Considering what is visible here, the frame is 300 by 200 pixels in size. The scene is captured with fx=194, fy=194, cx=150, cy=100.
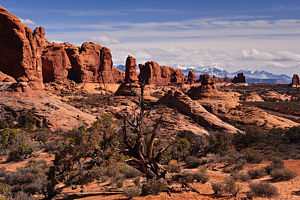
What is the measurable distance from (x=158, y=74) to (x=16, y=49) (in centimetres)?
7660

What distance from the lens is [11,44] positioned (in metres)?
49.6

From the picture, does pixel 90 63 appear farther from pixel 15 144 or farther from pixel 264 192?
pixel 264 192

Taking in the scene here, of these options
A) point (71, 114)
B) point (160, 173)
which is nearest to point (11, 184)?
point (160, 173)

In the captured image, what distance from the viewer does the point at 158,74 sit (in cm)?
11531

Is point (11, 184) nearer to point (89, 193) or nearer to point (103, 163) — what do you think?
point (89, 193)

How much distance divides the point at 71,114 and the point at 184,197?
75.2 ft

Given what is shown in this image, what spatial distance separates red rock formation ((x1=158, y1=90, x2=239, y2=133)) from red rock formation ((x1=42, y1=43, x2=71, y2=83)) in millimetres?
43139

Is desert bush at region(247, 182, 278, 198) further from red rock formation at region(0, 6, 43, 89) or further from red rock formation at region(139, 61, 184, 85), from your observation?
red rock formation at region(139, 61, 184, 85)

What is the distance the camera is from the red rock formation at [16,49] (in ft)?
157

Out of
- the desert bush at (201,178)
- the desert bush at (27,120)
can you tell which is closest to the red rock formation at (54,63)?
the desert bush at (27,120)

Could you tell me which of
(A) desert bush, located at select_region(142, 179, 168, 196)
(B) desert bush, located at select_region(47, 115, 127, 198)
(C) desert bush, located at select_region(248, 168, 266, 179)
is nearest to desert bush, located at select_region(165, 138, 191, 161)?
(C) desert bush, located at select_region(248, 168, 266, 179)

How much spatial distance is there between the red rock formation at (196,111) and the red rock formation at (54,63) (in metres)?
43.1

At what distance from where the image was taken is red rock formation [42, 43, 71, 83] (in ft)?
217

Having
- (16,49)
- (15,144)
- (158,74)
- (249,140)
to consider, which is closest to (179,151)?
(249,140)
